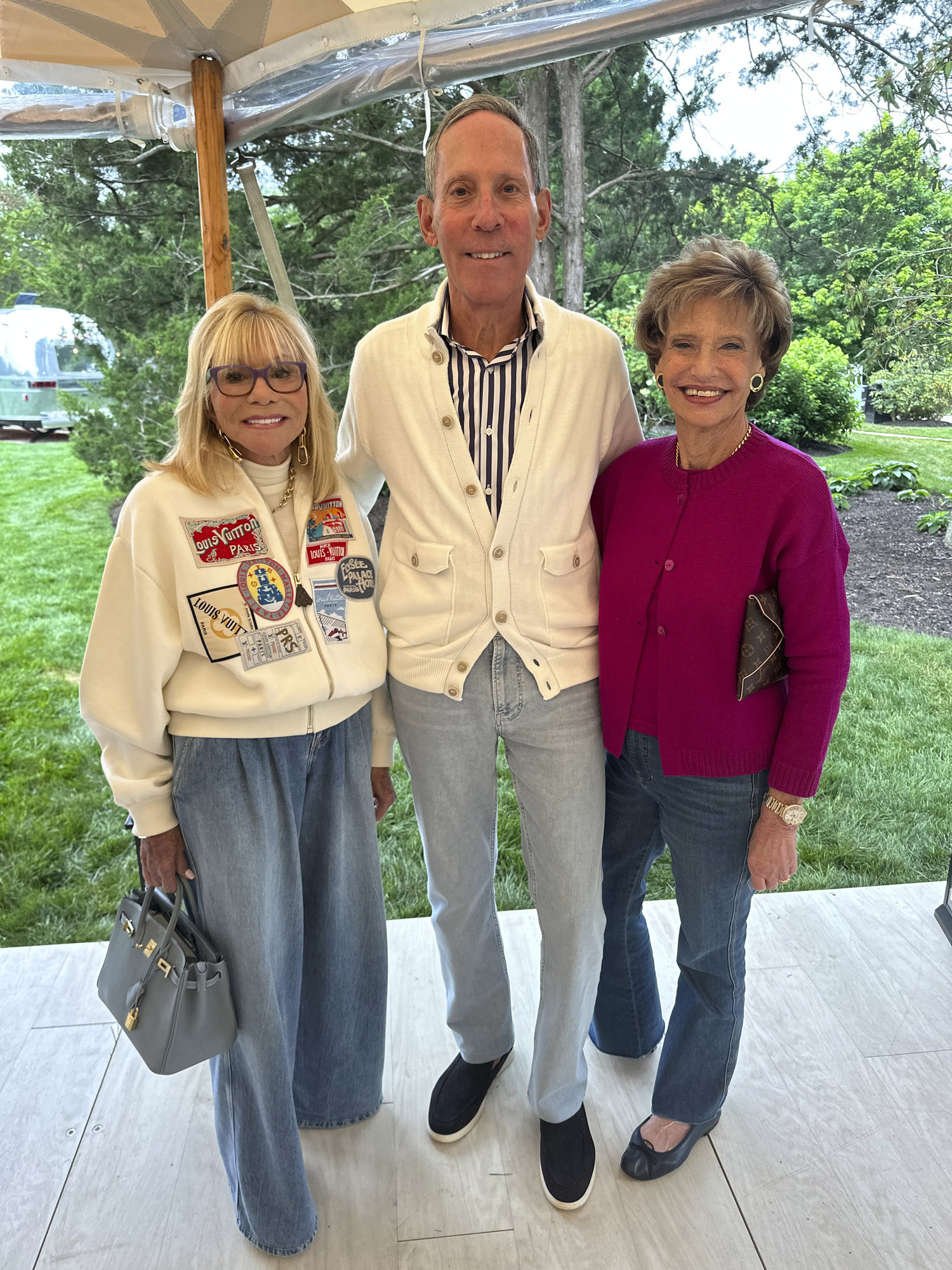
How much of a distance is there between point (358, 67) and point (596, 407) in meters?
1.12

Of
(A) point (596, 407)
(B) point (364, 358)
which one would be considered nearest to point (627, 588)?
(A) point (596, 407)

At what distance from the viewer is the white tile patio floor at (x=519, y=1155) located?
1738 millimetres

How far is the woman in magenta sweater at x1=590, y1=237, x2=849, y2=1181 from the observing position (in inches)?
59.1

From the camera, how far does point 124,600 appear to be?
1.47 meters

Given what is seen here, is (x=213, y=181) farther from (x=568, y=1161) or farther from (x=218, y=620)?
(x=568, y=1161)

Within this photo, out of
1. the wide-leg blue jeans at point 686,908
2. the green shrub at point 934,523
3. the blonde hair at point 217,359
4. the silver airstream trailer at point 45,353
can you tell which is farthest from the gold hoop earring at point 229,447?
the green shrub at point 934,523

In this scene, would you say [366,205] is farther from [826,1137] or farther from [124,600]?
[826,1137]

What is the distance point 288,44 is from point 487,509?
4.11 feet

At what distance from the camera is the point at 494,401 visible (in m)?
1.67

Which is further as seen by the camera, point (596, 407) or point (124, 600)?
point (596, 407)

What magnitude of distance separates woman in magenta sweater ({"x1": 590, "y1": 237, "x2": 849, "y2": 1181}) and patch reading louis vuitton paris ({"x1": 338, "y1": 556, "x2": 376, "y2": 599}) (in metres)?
0.45

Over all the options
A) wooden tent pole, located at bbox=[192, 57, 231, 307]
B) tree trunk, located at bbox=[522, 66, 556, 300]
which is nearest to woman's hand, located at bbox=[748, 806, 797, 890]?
wooden tent pole, located at bbox=[192, 57, 231, 307]

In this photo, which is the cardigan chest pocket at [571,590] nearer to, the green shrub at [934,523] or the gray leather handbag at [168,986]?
the gray leather handbag at [168,986]

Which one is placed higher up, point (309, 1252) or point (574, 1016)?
point (574, 1016)
